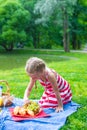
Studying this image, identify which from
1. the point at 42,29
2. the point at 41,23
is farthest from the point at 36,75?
the point at 42,29

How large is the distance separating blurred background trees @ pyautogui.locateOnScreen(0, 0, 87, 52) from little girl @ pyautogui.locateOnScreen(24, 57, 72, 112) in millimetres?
21378

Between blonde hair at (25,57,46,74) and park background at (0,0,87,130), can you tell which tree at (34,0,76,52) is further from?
blonde hair at (25,57,46,74)

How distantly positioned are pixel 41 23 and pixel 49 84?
92.3 ft

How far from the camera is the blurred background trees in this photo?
95.0 ft

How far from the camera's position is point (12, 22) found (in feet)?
108

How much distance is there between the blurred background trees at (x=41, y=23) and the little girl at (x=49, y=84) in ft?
70.1

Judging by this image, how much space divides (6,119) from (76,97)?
2.21m

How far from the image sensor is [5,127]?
17.7 feet

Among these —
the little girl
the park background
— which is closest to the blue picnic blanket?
the little girl

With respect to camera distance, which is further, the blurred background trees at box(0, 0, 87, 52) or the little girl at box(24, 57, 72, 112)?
the blurred background trees at box(0, 0, 87, 52)

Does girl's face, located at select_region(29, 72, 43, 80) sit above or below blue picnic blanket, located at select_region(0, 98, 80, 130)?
above

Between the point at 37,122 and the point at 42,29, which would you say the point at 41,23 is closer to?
the point at 42,29

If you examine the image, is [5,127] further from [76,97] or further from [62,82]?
[76,97]

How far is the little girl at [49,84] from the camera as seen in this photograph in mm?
5826
